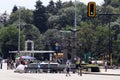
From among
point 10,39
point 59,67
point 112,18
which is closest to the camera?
point 59,67

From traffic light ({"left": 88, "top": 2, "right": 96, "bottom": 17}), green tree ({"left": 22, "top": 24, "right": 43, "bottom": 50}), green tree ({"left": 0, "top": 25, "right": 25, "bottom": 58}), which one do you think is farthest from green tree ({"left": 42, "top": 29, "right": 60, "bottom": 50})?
traffic light ({"left": 88, "top": 2, "right": 96, "bottom": 17})

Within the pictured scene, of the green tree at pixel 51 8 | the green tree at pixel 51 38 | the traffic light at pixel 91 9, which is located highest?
the green tree at pixel 51 8

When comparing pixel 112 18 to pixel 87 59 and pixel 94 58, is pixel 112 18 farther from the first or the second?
pixel 87 59

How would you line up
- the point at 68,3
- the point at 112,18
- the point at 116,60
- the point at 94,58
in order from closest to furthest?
the point at 116,60, the point at 94,58, the point at 112,18, the point at 68,3

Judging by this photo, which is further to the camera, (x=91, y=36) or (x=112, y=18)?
(x=112, y=18)

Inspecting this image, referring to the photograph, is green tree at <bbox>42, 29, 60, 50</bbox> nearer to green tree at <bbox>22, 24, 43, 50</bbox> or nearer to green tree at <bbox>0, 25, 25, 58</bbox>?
green tree at <bbox>22, 24, 43, 50</bbox>

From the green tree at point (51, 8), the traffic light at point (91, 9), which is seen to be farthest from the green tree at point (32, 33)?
the traffic light at point (91, 9)

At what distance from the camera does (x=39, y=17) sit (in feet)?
583

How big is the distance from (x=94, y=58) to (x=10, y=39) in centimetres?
3891

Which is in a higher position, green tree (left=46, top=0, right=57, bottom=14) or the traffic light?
green tree (left=46, top=0, right=57, bottom=14)

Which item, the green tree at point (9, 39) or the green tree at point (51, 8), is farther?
the green tree at point (51, 8)

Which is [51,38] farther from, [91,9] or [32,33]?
[91,9]

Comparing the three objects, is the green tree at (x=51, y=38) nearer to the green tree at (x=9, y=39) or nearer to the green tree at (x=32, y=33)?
the green tree at (x=32, y=33)

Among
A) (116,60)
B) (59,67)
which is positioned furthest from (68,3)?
(59,67)
